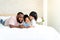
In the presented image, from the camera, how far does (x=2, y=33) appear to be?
1.65 meters

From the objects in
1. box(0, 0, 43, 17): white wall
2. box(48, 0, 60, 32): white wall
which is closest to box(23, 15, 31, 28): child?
box(0, 0, 43, 17): white wall

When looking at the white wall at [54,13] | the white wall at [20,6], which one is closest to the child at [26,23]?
the white wall at [20,6]

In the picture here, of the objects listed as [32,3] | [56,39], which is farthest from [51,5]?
[56,39]

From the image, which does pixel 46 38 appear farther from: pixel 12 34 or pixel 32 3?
pixel 32 3

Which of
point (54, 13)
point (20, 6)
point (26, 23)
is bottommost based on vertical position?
point (26, 23)

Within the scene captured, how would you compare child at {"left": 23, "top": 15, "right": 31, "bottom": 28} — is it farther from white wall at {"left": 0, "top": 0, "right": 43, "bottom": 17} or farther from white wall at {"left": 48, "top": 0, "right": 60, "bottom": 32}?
white wall at {"left": 48, "top": 0, "right": 60, "bottom": 32}

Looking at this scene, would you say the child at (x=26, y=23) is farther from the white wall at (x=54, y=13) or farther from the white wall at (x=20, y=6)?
the white wall at (x=54, y=13)

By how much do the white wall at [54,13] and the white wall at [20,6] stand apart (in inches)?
11.8

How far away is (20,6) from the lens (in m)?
3.64

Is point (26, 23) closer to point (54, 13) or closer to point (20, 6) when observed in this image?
point (20, 6)

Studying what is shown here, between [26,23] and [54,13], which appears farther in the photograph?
[54,13]

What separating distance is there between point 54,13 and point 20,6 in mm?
950

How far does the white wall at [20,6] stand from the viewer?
3592 millimetres

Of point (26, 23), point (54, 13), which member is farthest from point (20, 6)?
point (26, 23)
